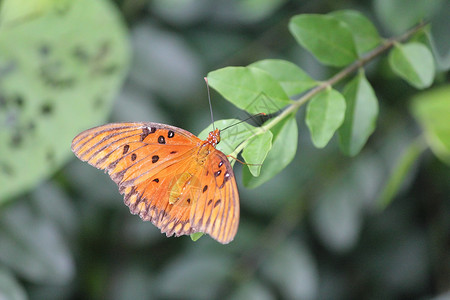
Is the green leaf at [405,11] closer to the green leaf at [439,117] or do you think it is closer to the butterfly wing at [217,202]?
the green leaf at [439,117]

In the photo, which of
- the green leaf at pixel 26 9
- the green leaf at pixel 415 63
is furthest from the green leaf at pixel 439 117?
the green leaf at pixel 26 9

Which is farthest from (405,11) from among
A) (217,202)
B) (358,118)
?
(217,202)

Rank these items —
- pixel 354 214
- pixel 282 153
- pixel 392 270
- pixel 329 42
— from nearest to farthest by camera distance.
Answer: pixel 282 153, pixel 329 42, pixel 354 214, pixel 392 270

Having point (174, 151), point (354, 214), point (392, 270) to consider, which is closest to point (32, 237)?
point (174, 151)

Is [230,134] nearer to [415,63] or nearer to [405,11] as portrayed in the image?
[415,63]

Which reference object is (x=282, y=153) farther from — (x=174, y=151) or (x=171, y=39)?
(x=171, y=39)

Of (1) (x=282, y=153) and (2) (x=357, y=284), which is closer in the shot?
(1) (x=282, y=153)

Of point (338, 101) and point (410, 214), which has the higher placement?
point (338, 101)

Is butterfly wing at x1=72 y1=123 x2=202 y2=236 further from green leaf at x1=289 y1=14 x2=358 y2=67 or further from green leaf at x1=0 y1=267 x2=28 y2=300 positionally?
green leaf at x1=0 y1=267 x2=28 y2=300
